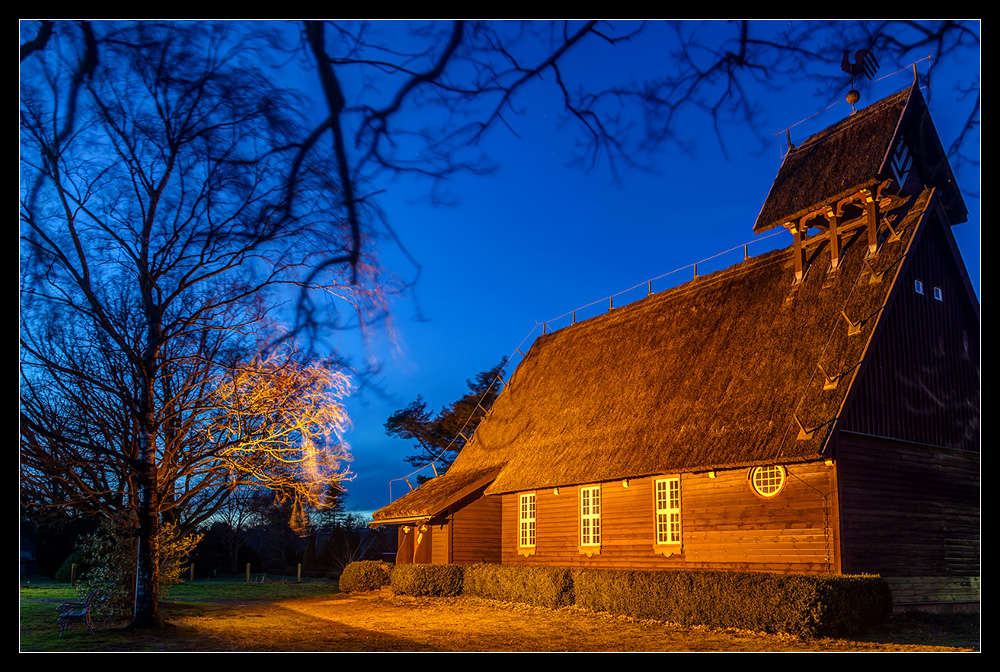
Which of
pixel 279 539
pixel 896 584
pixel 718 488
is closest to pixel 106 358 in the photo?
pixel 718 488

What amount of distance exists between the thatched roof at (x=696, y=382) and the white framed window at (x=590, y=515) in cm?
81

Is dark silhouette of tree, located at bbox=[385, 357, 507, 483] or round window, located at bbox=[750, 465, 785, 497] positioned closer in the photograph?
round window, located at bbox=[750, 465, 785, 497]

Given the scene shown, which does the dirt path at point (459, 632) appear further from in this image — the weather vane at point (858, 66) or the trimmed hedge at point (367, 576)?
the weather vane at point (858, 66)

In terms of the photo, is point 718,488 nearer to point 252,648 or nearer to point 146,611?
point 252,648

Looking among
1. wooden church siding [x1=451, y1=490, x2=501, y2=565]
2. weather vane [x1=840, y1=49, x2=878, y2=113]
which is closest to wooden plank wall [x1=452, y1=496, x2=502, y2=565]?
wooden church siding [x1=451, y1=490, x2=501, y2=565]

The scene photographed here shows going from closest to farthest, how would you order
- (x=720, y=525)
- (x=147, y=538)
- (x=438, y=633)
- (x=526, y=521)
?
1. (x=147, y=538)
2. (x=438, y=633)
3. (x=720, y=525)
4. (x=526, y=521)

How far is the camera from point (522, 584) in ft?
74.1

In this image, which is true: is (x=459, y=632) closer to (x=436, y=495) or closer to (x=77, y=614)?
(x=77, y=614)

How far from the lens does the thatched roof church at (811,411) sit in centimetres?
1748

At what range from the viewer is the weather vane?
30.6 feet

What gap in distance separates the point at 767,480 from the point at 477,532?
1250 centimetres

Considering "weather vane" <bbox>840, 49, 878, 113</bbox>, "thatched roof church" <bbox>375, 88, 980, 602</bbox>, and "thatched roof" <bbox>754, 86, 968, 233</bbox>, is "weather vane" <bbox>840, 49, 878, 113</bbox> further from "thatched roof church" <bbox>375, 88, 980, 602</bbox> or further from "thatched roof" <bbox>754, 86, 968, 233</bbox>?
"thatched roof church" <bbox>375, 88, 980, 602</bbox>

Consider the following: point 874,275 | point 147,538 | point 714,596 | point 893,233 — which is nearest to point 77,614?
point 147,538

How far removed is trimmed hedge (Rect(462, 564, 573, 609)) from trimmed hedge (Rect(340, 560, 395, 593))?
16.5ft
